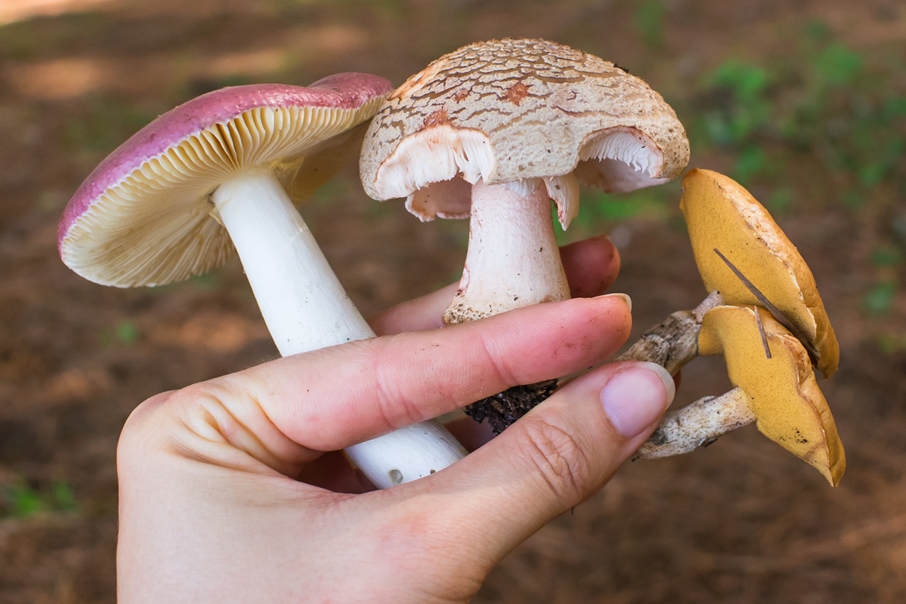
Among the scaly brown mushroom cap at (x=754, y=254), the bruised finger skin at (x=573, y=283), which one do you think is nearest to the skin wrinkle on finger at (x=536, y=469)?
the scaly brown mushroom cap at (x=754, y=254)

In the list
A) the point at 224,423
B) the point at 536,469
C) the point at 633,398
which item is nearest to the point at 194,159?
the point at 224,423

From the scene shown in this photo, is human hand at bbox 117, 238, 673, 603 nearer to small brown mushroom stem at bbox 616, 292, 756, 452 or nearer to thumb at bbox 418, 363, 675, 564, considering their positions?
thumb at bbox 418, 363, 675, 564

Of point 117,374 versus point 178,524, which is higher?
A: point 178,524

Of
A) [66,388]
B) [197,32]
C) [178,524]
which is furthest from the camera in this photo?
[197,32]

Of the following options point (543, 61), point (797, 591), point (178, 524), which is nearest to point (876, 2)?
point (797, 591)

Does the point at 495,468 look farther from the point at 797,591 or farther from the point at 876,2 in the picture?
the point at 876,2

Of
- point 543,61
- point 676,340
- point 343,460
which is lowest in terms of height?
point 343,460

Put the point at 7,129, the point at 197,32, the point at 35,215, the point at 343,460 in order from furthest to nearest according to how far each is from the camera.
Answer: the point at 197,32, the point at 7,129, the point at 35,215, the point at 343,460
